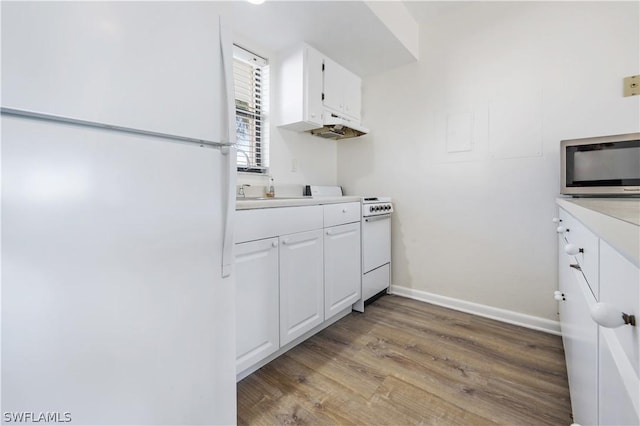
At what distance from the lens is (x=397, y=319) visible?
2.24m

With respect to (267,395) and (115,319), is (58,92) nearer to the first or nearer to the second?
(115,319)

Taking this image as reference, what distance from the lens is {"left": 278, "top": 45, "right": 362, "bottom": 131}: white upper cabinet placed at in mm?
2307


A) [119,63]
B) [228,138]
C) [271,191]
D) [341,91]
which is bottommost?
[271,191]

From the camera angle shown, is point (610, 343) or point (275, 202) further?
point (275, 202)

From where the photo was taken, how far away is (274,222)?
5.17ft

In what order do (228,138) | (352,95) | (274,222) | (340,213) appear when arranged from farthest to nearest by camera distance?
(352,95) < (340,213) < (274,222) < (228,138)

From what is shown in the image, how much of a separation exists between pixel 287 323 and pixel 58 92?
1453mm

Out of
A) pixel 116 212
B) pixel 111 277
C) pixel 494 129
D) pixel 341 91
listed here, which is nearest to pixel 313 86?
pixel 341 91

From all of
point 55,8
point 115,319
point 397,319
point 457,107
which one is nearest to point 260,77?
point 457,107

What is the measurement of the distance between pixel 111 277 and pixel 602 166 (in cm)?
240

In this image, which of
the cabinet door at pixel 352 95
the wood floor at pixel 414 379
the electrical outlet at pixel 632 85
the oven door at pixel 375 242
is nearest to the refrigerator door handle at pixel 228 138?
the wood floor at pixel 414 379

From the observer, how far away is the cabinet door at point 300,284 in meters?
1.64

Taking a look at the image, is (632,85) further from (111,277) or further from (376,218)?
(111,277)

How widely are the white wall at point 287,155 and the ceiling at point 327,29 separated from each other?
179 millimetres
